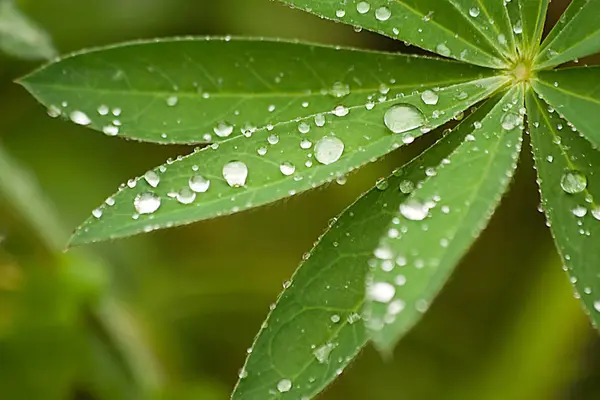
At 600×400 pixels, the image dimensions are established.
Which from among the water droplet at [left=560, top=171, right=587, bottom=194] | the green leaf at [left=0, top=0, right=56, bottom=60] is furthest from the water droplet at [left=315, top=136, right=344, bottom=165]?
the green leaf at [left=0, top=0, right=56, bottom=60]

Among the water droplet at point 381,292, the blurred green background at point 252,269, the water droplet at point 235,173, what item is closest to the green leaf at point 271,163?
the water droplet at point 235,173

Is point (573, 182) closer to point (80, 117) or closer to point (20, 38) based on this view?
point (80, 117)

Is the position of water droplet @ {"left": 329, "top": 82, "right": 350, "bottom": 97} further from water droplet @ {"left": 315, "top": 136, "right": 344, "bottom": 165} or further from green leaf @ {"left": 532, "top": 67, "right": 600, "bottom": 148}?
green leaf @ {"left": 532, "top": 67, "right": 600, "bottom": 148}

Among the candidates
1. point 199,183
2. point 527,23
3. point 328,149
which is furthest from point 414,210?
point 527,23

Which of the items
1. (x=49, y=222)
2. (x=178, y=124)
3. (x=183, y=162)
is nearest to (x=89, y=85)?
(x=178, y=124)

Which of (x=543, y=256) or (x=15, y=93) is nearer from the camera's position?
(x=543, y=256)

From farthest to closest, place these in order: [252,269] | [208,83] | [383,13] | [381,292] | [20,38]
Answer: [252,269] < [20,38] < [208,83] < [383,13] < [381,292]

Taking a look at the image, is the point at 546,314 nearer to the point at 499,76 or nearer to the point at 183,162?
the point at 499,76
